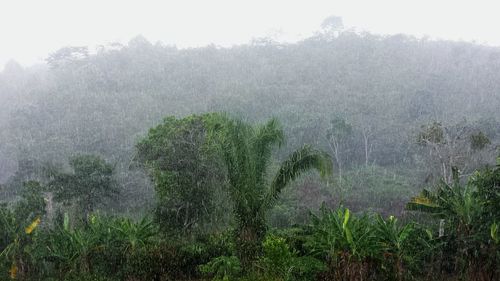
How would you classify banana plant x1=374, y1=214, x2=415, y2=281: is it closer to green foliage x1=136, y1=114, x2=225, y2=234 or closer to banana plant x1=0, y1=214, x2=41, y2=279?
green foliage x1=136, y1=114, x2=225, y2=234

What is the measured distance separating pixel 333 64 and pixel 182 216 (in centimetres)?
6083

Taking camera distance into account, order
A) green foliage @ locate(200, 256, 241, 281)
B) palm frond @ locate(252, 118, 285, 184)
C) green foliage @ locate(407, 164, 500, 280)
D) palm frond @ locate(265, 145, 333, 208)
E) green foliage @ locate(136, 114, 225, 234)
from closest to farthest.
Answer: green foliage @ locate(407, 164, 500, 280) → green foliage @ locate(200, 256, 241, 281) → palm frond @ locate(265, 145, 333, 208) → palm frond @ locate(252, 118, 285, 184) → green foliage @ locate(136, 114, 225, 234)

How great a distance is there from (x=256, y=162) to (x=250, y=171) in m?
0.29

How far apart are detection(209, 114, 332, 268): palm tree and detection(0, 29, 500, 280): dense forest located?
1.5 inches

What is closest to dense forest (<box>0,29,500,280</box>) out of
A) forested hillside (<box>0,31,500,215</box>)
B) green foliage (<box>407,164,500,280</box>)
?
green foliage (<box>407,164,500,280</box>)

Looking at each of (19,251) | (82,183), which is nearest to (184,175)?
(82,183)

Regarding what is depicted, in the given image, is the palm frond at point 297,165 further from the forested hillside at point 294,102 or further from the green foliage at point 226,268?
the forested hillside at point 294,102

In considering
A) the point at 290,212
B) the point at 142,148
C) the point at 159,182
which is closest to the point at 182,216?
the point at 159,182

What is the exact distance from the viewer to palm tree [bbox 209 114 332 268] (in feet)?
39.3

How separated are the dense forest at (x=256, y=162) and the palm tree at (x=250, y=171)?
0.13 ft

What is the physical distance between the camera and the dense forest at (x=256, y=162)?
36.8 ft

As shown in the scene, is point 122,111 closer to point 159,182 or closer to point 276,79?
point 276,79

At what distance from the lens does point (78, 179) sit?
934 inches

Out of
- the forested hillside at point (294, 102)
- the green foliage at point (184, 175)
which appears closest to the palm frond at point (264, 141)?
the green foliage at point (184, 175)
